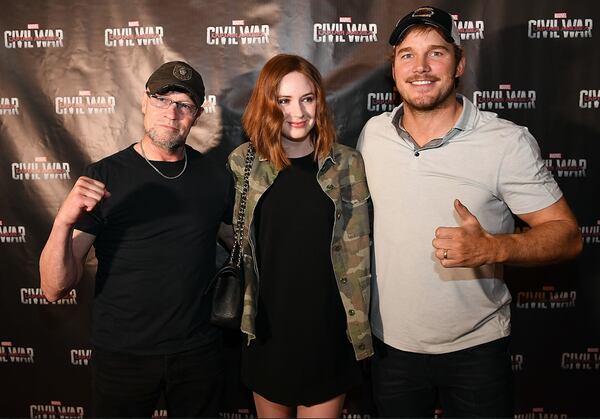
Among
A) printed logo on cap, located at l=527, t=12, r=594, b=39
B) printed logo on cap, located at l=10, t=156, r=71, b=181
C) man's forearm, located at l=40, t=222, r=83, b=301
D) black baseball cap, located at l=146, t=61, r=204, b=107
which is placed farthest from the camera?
printed logo on cap, located at l=10, t=156, r=71, b=181

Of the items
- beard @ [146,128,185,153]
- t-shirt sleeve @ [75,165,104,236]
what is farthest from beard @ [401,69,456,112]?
t-shirt sleeve @ [75,165,104,236]

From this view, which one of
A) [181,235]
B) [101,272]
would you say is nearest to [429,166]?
[181,235]

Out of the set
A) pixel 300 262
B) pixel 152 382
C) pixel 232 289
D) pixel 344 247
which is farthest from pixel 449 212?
pixel 152 382

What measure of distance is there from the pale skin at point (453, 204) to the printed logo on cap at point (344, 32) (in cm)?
66

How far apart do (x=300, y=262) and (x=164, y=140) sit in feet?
2.40

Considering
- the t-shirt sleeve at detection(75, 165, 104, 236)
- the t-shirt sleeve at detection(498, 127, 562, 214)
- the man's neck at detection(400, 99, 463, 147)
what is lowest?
the t-shirt sleeve at detection(75, 165, 104, 236)

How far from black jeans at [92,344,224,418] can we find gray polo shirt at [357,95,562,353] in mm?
773

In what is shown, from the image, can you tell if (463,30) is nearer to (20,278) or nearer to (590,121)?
(590,121)

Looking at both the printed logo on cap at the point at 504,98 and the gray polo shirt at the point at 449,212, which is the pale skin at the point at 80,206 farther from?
the printed logo on cap at the point at 504,98

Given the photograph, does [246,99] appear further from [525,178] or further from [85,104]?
[525,178]

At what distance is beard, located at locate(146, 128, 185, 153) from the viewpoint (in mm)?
1807

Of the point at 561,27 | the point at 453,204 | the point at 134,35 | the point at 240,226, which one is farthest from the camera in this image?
the point at 134,35

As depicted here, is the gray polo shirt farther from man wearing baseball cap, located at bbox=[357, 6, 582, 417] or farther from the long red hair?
the long red hair

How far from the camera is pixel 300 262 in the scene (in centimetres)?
171
